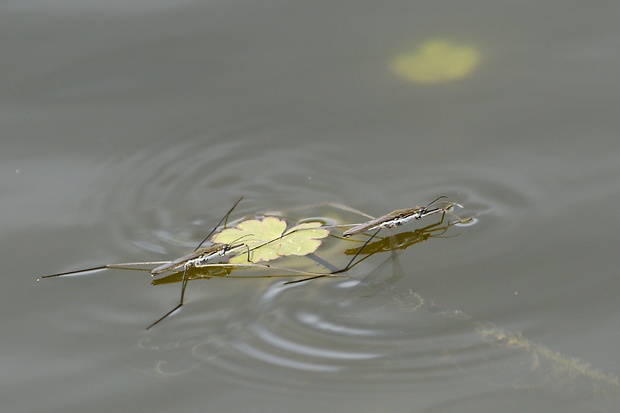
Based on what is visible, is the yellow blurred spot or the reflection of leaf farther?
the yellow blurred spot

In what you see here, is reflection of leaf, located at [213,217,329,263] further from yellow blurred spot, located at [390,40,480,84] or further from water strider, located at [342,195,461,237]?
yellow blurred spot, located at [390,40,480,84]

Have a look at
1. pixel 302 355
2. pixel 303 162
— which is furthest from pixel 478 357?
pixel 303 162

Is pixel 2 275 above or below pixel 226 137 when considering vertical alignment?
below

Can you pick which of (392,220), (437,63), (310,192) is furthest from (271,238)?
(437,63)

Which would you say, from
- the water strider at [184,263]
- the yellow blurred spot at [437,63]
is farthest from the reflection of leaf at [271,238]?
the yellow blurred spot at [437,63]

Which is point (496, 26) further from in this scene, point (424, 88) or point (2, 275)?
point (2, 275)

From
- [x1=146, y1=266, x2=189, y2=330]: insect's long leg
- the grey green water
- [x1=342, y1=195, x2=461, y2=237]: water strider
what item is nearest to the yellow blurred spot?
the grey green water
